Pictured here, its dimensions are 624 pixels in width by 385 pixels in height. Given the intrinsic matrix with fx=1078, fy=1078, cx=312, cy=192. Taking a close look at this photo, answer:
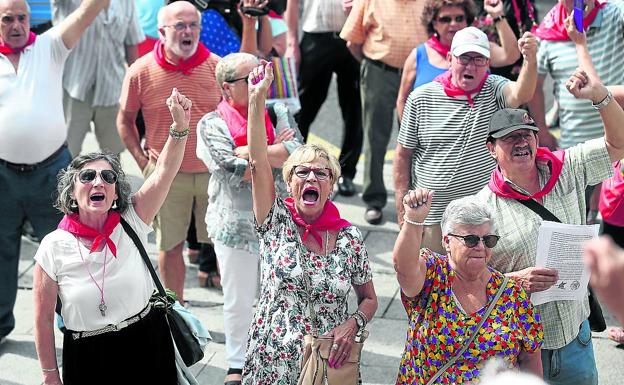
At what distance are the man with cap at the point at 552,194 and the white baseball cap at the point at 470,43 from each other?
1.08 m

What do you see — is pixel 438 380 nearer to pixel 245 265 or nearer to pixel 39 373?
pixel 245 265

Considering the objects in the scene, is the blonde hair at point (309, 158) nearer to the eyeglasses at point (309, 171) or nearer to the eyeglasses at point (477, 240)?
the eyeglasses at point (309, 171)

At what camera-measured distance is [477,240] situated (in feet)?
15.3

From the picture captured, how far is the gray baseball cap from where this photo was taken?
5062 millimetres

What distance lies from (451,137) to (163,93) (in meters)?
1.90

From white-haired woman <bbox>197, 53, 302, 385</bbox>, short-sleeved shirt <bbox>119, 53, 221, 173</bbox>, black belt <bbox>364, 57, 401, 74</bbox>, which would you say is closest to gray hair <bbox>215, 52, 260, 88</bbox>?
white-haired woman <bbox>197, 53, 302, 385</bbox>

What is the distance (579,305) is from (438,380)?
2.96 ft

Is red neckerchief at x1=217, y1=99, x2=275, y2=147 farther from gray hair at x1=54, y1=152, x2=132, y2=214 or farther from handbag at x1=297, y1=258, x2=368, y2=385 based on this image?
handbag at x1=297, y1=258, x2=368, y2=385

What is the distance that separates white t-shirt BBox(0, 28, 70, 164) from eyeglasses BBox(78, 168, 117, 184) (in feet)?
5.55

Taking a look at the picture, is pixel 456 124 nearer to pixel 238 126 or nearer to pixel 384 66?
pixel 238 126

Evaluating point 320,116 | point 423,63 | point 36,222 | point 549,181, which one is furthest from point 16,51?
point 320,116

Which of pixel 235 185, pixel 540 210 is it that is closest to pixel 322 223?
pixel 540 210

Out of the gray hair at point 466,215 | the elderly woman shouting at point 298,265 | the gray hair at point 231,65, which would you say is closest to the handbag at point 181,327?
the elderly woman shouting at point 298,265

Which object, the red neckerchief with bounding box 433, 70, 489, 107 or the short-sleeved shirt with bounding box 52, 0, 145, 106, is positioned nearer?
the red neckerchief with bounding box 433, 70, 489, 107
